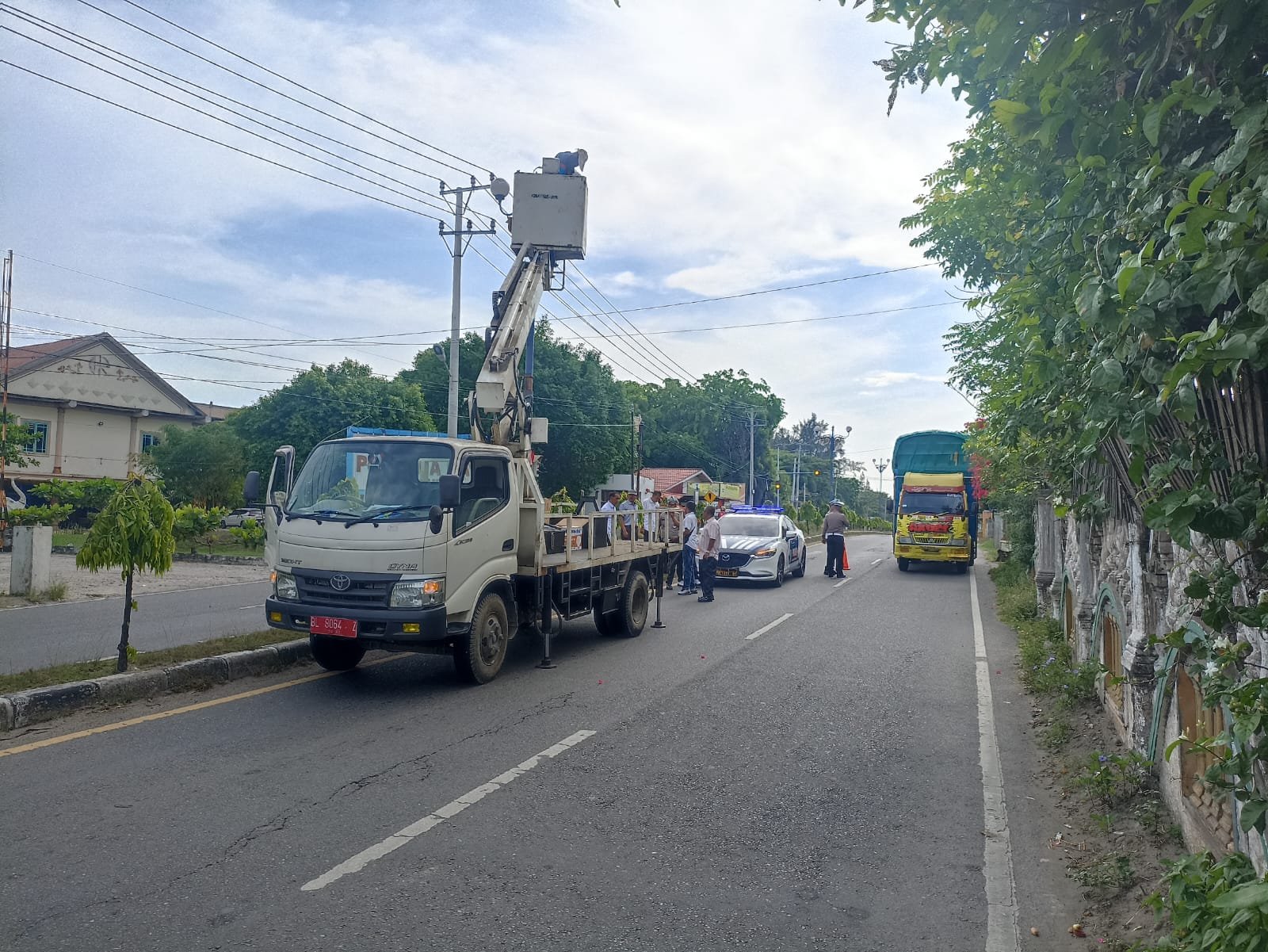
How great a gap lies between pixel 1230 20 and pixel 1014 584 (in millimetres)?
18114

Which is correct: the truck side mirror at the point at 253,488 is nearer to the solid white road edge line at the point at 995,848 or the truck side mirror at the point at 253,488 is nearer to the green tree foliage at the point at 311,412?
the solid white road edge line at the point at 995,848

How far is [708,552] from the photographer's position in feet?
53.5

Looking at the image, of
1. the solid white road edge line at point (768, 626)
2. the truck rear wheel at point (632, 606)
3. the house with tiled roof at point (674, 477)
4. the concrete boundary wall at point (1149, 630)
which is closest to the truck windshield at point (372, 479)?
the truck rear wheel at point (632, 606)

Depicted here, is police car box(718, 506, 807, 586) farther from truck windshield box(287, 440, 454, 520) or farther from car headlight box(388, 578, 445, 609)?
car headlight box(388, 578, 445, 609)

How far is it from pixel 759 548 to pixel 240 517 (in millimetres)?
20777

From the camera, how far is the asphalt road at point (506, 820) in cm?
398

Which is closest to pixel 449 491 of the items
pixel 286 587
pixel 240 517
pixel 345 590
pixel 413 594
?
pixel 413 594

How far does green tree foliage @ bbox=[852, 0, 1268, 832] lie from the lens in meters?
2.44

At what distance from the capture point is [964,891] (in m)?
4.55

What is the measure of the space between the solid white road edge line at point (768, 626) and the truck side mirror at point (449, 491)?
5385 mm

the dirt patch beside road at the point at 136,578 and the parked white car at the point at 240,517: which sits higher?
the parked white car at the point at 240,517

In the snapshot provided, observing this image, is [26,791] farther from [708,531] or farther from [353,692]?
[708,531]

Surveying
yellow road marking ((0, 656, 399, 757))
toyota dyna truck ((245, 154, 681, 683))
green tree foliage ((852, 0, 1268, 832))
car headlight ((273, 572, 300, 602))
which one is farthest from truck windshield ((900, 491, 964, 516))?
green tree foliage ((852, 0, 1268, 832))

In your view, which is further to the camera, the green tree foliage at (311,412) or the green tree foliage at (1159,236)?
the green tree foliage at (311,412)
